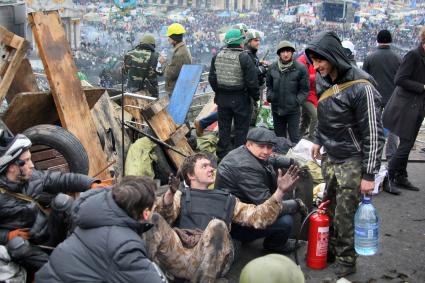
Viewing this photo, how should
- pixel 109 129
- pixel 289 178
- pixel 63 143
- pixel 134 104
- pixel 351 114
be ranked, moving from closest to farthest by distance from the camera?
pixel 289 178, pixel 351 114, pixel 63 143, pixel 109 129, pixel 134 104

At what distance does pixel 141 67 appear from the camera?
8.56m

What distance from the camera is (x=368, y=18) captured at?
1479 inches

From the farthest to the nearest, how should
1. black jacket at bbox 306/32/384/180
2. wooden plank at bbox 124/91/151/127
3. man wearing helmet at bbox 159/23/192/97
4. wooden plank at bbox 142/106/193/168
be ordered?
man wearing helmet at bbox 159/23/192/97, wooden plank at bbox 124/91/151/127, wooden plank at bbox 142/106/193/168, black jacket at bbox 306/32/384/180

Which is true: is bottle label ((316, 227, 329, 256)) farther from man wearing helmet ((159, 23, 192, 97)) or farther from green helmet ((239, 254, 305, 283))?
man wearing helmet ((159, 23, 192, 97))

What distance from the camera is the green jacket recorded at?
27.7 ft

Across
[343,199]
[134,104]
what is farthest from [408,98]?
[134,104]

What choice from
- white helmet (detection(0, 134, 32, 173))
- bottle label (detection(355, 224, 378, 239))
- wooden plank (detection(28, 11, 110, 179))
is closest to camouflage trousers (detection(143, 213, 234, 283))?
white helmet (detection(0, 134, 32, 173))

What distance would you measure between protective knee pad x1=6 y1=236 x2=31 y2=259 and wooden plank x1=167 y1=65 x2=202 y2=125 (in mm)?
4244

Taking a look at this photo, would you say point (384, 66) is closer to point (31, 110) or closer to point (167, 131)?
point (167, 131)

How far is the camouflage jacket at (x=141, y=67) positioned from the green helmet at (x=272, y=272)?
6.79m

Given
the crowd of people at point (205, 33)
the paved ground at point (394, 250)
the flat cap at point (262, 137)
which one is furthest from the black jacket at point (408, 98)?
the crowd of people at point (205, 33)

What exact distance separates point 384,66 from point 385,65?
0.06 ft

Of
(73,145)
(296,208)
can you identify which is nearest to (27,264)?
(73,145)

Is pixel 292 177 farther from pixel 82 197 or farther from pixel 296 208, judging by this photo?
pixel 82 197
